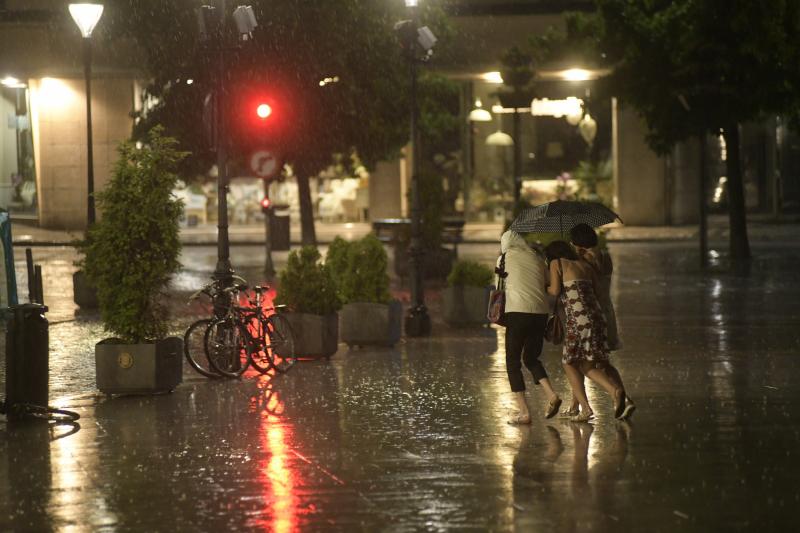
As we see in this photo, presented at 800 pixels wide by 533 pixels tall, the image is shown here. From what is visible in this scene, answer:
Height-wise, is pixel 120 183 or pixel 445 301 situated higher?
pixel 120 183

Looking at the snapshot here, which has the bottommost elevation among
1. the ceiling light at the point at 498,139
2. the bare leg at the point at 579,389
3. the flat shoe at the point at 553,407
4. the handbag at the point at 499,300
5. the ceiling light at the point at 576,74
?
the flat shoe at the point at 553,407

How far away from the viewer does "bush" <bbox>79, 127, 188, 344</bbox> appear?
44.9 ft

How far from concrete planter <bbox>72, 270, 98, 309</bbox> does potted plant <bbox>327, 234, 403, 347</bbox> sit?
230 inches

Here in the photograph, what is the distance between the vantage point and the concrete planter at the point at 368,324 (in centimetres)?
1727

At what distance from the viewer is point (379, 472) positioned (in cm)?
980

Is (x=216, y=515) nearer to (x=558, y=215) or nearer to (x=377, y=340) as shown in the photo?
(x=558, y=215)

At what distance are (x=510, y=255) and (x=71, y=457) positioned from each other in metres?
3.85

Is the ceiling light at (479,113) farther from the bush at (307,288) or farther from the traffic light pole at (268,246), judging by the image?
the bush at (307,288)

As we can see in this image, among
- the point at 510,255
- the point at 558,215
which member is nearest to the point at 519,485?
the point at 510,255

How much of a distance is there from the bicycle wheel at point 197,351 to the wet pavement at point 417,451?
0.90ft

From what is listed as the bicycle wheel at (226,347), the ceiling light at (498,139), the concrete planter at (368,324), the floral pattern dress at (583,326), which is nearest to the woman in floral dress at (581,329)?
the floral pattern dress at (583,326)

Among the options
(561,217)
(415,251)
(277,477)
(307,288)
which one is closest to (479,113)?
(415,251)

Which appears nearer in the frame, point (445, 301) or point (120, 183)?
point (120, 183)

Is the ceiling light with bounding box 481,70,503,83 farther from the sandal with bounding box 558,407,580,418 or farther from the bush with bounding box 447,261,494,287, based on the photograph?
the sandal with bounding box 558,407,580,418
